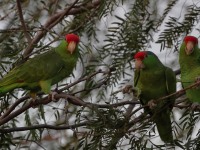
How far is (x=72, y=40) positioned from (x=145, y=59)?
1.25 feet

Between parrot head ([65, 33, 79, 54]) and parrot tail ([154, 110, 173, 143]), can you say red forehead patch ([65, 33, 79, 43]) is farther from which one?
parrot tail ([154, 110, 173, 143])

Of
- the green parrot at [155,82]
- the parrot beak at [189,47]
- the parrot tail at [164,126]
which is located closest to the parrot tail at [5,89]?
the green parrot at [155,82]

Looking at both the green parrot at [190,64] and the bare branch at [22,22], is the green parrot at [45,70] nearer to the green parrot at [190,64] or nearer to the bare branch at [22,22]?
the bare branch at [22,22]

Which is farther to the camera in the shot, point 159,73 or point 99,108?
point 159,73

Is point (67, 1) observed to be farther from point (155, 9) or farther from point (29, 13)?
point (155, 9)

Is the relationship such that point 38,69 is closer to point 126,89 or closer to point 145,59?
point 145,59

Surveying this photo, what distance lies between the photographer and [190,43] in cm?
194

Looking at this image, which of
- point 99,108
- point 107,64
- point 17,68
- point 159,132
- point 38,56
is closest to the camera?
point 99,108

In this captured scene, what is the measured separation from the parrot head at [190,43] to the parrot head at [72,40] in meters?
0.49

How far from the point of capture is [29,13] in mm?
2229

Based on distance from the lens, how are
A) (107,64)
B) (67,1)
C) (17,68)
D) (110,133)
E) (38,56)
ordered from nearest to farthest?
(110,133)
(107,64)
(17,68)
(38,56)
(67,1)

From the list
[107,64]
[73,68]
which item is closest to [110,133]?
[107,64]

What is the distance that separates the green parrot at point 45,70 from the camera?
2.15m

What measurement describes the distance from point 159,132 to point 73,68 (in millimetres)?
575
